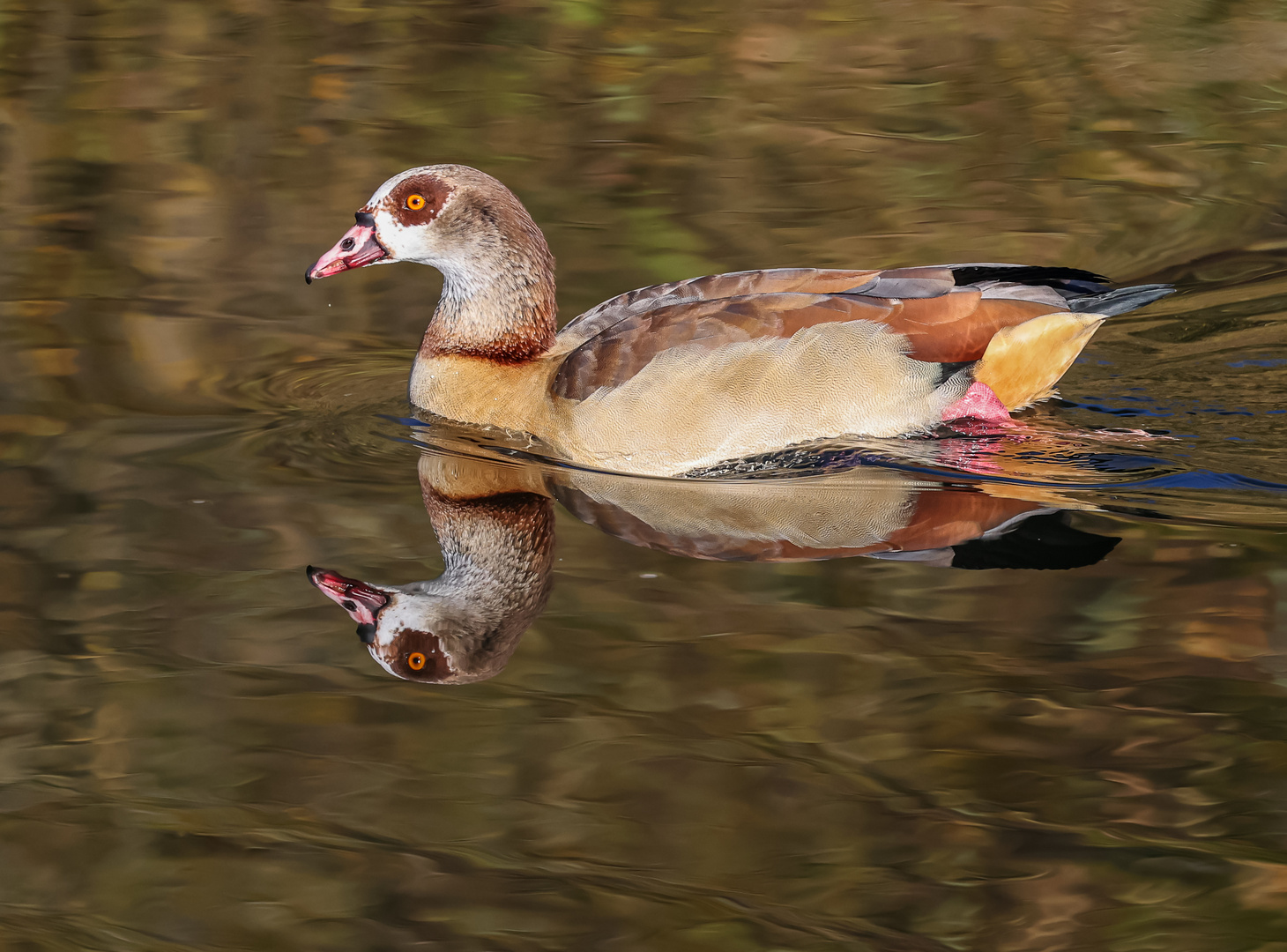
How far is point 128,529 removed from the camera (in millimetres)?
5750

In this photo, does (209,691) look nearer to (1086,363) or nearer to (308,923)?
(308,923)

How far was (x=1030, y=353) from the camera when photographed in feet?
22.5

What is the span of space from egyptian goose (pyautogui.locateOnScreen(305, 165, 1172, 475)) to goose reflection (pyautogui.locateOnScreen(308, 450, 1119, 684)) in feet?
0.86

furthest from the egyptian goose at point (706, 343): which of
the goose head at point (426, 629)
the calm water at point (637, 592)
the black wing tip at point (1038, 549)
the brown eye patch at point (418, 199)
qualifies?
the goose head at point (426, 629)

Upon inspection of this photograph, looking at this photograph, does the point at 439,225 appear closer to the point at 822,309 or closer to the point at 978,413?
the point at 822,309

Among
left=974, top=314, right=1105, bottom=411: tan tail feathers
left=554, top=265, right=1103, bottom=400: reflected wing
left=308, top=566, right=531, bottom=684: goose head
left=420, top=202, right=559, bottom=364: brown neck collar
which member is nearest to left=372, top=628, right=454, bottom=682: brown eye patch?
left=308, top=566, right=531, bottom=684: goose head

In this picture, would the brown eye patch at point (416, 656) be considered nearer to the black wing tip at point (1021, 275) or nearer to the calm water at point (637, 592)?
the calm water at point (637, 592)

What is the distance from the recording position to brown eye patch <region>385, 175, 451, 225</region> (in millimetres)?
7039

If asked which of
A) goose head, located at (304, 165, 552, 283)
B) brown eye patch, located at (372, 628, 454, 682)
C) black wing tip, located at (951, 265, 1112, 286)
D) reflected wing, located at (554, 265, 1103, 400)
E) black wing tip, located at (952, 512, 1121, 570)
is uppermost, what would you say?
goose head, located at (304, 165, 552, 283)

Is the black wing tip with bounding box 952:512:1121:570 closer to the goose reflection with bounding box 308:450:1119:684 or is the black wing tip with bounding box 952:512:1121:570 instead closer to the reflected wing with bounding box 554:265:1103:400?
the goose reflection with bounding box 308:450:1119:684

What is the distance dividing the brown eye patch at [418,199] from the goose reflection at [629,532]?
112 centimetres

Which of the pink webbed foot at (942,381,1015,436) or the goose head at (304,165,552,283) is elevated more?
the goose head at (304,165,552,283)

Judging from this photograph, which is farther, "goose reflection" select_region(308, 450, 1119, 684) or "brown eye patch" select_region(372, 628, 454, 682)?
"goose reflection" select_region(308, 450, 1119, 684)

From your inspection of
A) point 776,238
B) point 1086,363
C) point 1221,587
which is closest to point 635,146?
point 776,238
